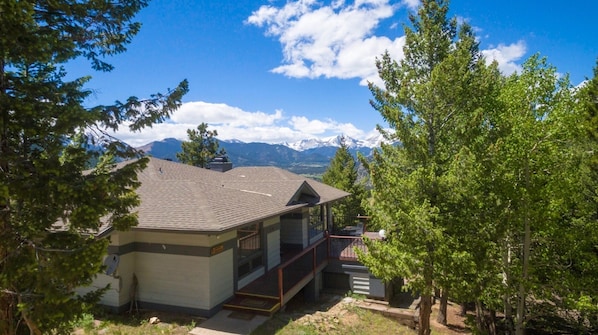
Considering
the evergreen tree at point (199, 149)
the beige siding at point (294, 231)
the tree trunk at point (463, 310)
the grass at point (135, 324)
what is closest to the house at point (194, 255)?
the grass at point (135, 324)

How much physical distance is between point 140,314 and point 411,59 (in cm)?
1174

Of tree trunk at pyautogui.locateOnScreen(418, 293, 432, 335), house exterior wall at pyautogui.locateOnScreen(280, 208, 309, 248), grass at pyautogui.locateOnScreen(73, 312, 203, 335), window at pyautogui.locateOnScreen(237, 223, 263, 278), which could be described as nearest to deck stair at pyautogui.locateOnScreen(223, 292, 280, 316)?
window at pyautogui.locateOnScreen(237, 223, 263, 278)

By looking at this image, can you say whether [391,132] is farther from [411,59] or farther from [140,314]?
[140,314]

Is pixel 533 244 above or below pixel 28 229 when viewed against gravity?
below

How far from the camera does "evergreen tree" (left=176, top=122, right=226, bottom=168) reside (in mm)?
48438

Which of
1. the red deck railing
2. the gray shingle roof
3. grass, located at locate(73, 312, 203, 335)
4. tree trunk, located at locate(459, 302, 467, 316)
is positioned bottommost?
tree trunk, located at locate(459, 302, 467, 316)

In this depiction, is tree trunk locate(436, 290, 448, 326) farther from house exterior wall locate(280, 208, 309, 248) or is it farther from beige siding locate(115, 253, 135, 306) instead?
beige siding locate(115, 253, 135, 306)

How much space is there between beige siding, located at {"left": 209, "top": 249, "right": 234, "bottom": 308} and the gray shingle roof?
1.41 meters

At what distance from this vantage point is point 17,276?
16.6 ft

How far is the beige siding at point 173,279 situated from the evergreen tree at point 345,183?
17.1 meters

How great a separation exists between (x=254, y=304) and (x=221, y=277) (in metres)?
1.48

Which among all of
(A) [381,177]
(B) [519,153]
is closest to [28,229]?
(A) [381,177]

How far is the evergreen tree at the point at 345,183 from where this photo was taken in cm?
2928

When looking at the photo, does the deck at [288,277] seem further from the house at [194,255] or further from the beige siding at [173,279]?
the beige siding at [173,279]
